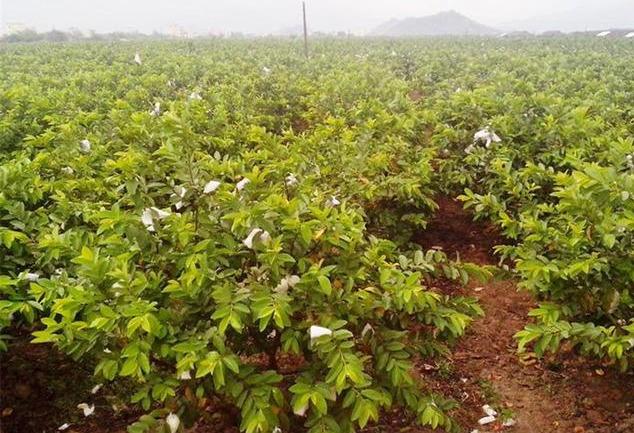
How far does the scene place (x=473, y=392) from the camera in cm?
352

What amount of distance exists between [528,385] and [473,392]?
368 mm

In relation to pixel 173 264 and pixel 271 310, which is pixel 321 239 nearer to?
pixel 271 310

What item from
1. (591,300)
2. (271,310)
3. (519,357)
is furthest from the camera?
(519,357)

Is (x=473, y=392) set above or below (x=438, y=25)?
below

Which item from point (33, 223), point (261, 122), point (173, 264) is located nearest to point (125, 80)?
point (261, 122)

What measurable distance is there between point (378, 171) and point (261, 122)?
3052mm

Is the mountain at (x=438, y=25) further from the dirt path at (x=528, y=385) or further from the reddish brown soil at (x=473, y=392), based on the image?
the reddish brown soil at (x=473, y=392)

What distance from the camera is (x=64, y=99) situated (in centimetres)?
676

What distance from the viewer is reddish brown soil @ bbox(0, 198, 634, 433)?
3.19 meters

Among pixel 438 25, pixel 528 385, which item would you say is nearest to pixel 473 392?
pixel 528 385

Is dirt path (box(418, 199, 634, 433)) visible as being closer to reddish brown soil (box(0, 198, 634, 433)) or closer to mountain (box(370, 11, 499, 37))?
reddish brown soil (box(0, 198, 634, 433))

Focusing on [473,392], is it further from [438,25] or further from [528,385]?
[438,25]

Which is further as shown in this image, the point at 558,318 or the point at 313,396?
the point at 558,318

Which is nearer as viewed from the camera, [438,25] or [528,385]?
[528,385]
